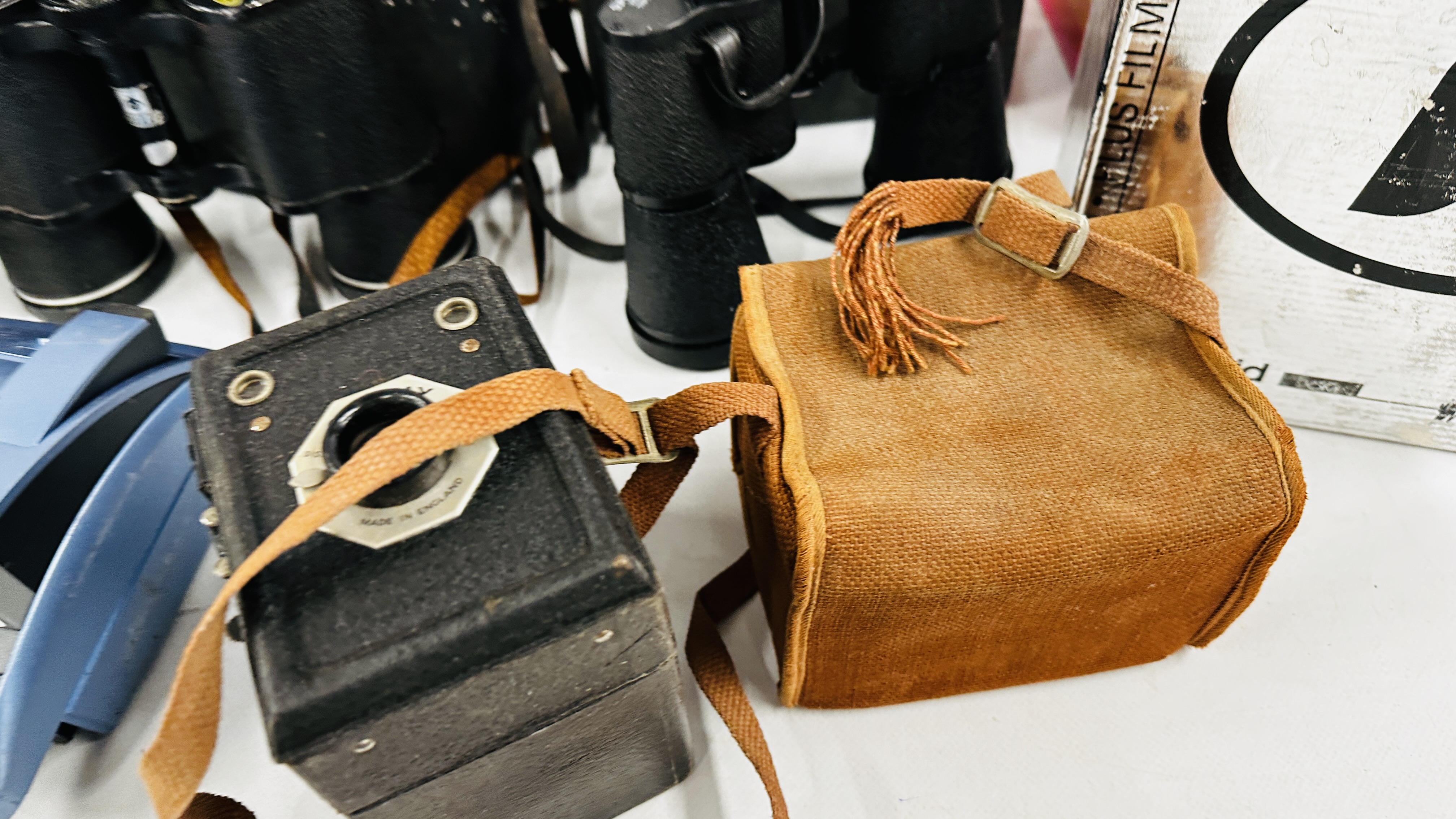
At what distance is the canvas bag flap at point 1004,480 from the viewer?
0.48 m

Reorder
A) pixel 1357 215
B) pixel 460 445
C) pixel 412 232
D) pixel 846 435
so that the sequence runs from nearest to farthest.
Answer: pixel 460 445, pixel 846 435, pixel 1357 215, pixel 412 232

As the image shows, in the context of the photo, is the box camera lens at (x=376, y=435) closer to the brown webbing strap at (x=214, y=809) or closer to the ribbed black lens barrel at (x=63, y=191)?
the brown webbing strap at (x=214, y=809)

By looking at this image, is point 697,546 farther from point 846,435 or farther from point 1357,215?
point 1357,215

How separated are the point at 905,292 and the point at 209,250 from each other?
649 millimetres

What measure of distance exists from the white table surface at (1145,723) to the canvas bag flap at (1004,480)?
0.03 metres

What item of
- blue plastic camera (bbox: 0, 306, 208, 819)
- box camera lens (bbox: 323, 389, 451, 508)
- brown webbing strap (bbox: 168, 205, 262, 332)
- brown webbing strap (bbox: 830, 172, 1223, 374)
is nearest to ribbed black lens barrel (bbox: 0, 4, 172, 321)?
brown webbing strap (bbox: 168, 205, 262, 332)

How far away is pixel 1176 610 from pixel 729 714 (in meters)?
0.28

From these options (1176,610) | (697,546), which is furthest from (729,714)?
(1176,610)

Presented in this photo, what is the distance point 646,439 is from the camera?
518mm

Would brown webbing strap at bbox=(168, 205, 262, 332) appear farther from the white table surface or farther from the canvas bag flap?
the canvas bag flap

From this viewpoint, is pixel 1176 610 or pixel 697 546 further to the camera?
pixel 697 546

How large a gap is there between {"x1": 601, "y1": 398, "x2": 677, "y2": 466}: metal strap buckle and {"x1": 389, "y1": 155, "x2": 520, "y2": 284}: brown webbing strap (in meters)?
0.34

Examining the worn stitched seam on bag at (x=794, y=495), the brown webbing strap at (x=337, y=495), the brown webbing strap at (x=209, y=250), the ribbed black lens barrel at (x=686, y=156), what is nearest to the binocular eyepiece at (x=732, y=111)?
the ribbed black lens barrel at (x=686, y=156)

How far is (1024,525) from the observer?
1.56 ft
